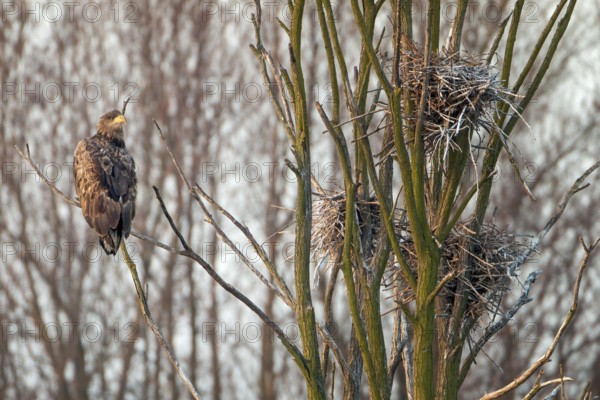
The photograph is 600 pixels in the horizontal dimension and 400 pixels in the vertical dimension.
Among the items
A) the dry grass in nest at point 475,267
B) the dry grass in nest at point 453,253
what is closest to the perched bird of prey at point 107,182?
the dry grass in nest at point 453,253

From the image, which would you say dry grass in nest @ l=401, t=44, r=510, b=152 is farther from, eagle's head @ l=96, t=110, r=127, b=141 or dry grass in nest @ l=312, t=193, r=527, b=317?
eagle's head @ l=96, t=110, r=127, b=141

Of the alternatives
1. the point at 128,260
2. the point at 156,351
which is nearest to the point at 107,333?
the point at 156,351

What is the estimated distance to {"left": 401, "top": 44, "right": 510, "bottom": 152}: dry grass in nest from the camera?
15.7 feet

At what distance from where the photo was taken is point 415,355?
4.59 meters

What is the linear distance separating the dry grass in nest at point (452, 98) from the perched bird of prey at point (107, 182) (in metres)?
2.40

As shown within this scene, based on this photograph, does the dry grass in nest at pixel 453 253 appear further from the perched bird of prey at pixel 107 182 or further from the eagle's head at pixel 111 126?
the eagle's head at pixel 111 126

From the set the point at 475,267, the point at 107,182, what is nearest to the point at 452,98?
the point at 475,267

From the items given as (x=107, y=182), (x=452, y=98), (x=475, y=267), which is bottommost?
(x=475, y=267)

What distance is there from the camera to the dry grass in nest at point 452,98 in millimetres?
4789

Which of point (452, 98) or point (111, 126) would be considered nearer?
point (452, 98)

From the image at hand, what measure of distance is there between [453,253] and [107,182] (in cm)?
280

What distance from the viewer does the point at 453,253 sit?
5395 millimetres

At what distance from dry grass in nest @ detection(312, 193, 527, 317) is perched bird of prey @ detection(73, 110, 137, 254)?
5.00 feet

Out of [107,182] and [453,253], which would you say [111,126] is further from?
[453,253]
